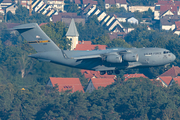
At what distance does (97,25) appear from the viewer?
194m

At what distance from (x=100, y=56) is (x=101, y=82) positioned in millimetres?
52792

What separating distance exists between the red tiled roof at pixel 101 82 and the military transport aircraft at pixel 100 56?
161 feet

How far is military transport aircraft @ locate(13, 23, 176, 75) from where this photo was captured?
4456cm

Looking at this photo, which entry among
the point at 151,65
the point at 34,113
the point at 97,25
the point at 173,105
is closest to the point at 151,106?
the point at 173,105

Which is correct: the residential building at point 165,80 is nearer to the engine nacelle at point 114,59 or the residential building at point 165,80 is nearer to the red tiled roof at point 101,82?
the red tiled roof at point 101,82

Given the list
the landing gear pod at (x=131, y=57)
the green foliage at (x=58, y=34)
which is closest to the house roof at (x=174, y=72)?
the green foliage at (x=58, y=34)

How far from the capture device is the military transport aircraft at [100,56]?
44.6 meters

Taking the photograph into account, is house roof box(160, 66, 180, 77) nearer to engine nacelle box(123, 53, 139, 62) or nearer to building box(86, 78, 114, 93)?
building box(86, 78, 114, 93)

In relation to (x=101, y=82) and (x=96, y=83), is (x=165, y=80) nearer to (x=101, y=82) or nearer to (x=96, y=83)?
(x=101, y=82)

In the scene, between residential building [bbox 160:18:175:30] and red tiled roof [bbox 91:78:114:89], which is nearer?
red tiled roof [bbox 91:78:114:89]

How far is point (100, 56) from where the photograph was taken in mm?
44750

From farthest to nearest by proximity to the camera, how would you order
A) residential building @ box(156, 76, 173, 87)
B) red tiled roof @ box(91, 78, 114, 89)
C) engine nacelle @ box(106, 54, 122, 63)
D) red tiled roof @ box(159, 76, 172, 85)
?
red tiled roof @ box(159, 76, 172, 85)
residential building @ box(156, 76, 173, 87)
red tiled roof @ box(91, 78, 114, 89)
engine nacelle @ box(106, 54, 122, 63)

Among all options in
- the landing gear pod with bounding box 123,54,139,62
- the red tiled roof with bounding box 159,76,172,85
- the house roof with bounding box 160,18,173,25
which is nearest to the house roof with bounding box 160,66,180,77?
the red tiled roof with bounding box 159,76,172,85

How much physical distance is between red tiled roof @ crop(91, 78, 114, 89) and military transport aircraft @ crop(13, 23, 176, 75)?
4897 centimetres
